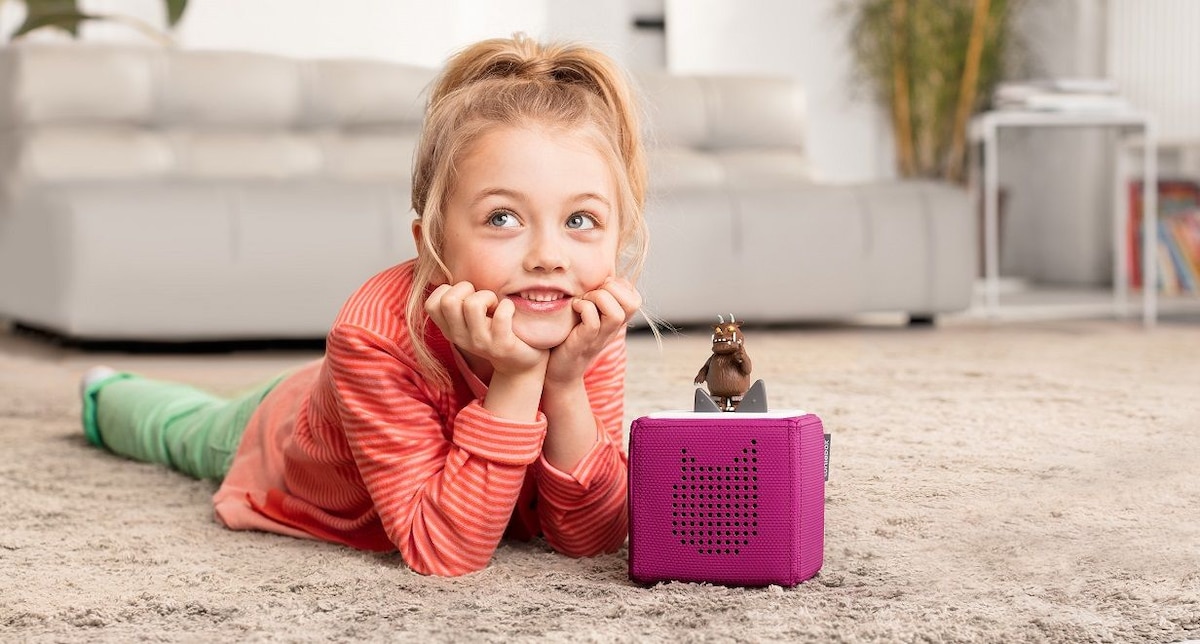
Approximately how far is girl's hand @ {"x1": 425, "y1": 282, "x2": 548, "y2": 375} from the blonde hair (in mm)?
41

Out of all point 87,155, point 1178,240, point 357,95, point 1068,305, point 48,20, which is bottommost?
point 1068,305

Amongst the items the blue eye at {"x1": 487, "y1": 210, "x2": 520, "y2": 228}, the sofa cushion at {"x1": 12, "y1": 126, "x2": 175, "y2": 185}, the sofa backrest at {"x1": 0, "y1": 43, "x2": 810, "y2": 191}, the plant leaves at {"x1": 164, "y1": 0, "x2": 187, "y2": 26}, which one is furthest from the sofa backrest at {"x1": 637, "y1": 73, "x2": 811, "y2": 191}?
the blue eye at {"x1": 487, "y1": 210, "x2": 520, "y2": 228}

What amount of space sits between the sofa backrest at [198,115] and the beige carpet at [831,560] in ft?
4.68

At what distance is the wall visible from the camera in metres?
4.77

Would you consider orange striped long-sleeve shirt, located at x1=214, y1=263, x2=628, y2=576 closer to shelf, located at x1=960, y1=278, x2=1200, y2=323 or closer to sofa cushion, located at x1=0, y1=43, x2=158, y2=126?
sofa cushion, located at x1=0, y1=43, x2=158, y2=126

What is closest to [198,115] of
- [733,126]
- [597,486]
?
[733,126]

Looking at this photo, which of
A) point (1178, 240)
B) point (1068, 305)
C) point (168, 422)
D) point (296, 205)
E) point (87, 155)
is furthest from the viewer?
point (1178, 240)

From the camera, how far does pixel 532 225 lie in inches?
34.4

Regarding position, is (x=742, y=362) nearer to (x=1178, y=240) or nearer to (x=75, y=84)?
(x=75, y=84)

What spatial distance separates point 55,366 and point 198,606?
1.73 metres

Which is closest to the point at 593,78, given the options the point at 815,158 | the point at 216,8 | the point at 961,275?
the point at 961,275

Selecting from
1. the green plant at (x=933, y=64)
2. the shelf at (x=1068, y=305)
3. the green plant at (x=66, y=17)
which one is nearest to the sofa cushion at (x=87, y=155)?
the green plant at (x=66, y=17)

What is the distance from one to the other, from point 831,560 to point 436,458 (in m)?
0.29

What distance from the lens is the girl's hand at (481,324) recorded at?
32.7 inches
